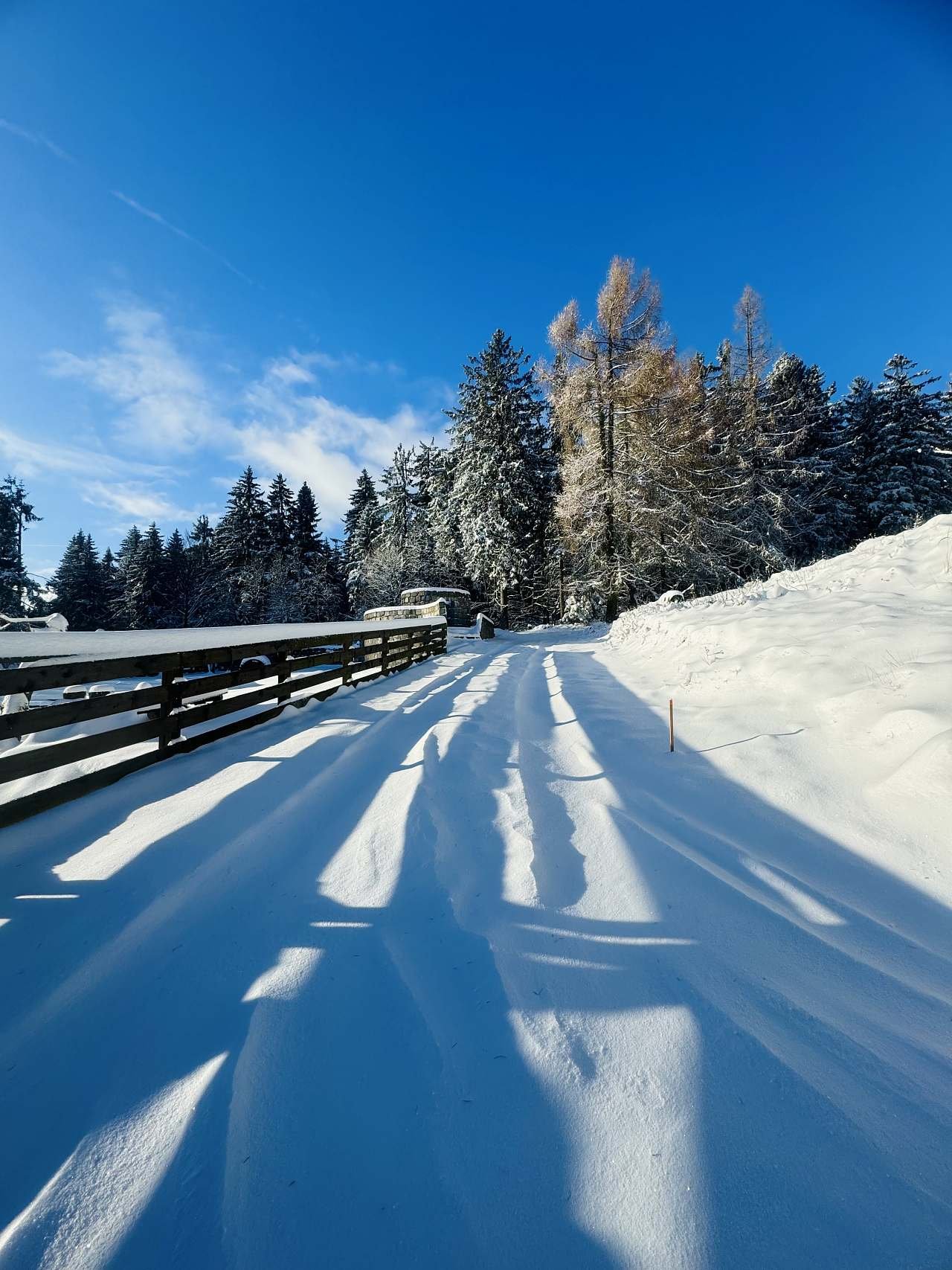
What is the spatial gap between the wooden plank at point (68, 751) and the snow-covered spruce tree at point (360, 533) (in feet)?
87.1

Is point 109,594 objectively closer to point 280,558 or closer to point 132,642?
point 280,558

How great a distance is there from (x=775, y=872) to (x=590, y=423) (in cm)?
1599

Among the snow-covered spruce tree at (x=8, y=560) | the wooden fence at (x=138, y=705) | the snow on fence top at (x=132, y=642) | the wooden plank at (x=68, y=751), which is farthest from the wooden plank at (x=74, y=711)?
the snow-covered spruce tree at (x=8, y=560)

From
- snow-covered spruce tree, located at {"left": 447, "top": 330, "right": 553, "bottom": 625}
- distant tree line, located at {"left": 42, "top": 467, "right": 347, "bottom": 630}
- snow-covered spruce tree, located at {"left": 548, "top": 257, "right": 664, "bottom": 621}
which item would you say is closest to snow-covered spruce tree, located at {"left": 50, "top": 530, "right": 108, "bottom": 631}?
distant tree line, located at {"left": 42, "top": 467, "right": 347, "bottom": 630}

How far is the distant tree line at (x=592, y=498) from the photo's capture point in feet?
49.9

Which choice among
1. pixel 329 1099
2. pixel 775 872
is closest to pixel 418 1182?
pixel 329 1099

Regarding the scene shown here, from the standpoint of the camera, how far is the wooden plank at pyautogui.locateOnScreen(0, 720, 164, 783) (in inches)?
107

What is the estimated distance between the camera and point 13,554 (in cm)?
2388

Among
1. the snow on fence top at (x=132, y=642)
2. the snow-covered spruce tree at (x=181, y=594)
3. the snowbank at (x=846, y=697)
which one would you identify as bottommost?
the snowbank at (x=846, y=697)

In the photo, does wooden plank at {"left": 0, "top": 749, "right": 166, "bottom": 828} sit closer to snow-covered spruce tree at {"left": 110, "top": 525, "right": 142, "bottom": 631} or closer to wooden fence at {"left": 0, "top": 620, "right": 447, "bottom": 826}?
wooden fence at {"left": 0, "top": 620, "right": 447, "bottom": 826}

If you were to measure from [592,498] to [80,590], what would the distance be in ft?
131

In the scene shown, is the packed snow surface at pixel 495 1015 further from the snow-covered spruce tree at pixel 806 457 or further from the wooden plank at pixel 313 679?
the snow-covered spruce tree at pixel 806 457

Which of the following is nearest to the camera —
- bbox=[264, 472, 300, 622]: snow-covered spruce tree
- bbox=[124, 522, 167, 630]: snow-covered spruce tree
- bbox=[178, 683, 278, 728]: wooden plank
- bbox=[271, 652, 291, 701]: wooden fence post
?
bbox=[178, 683, 278, 728]: wooden plank

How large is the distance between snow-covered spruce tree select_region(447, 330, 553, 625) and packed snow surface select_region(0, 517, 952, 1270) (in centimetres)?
1839
